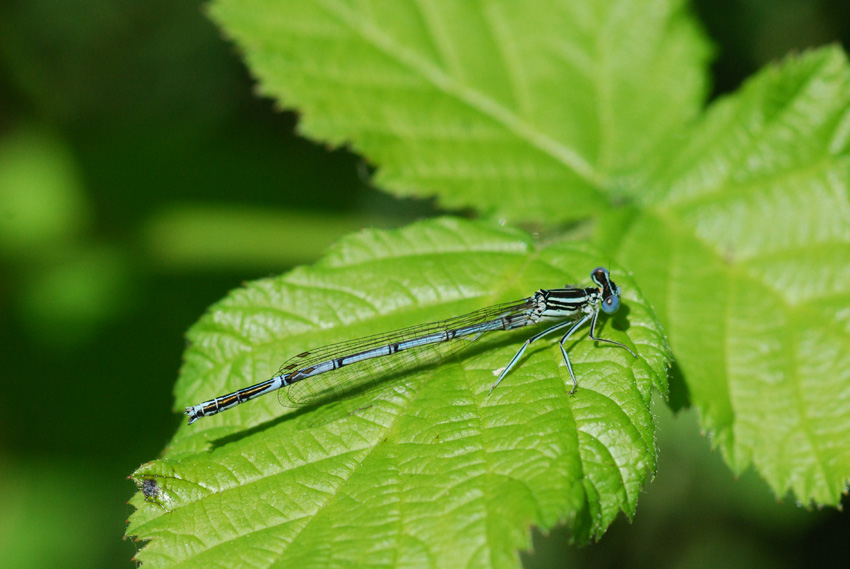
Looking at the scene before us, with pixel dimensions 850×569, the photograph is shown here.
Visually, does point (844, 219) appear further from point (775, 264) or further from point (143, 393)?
point (143, 393)

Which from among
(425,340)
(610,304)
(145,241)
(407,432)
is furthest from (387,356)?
(145,241)

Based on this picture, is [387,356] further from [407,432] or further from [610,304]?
[610,304]

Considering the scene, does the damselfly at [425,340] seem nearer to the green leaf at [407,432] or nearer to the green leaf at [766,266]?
the green leaf at [407,432]

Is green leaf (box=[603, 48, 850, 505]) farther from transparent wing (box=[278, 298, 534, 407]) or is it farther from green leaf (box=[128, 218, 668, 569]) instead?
transparent wing (box=[278, 298, 534, 407])

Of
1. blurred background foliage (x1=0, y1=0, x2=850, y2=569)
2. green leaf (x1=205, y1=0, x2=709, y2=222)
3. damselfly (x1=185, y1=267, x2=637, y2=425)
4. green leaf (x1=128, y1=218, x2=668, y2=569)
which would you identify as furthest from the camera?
blurred background foliage (x1=0, y1=0, x2=850, y2=569)

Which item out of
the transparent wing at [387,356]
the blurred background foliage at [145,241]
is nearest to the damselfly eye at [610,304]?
the transparent wing at [387,356]

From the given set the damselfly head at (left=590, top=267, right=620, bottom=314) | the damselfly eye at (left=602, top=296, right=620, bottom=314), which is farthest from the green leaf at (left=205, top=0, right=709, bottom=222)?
the damselfly eye at (left=602, top=296, right=620, bottom=314)
